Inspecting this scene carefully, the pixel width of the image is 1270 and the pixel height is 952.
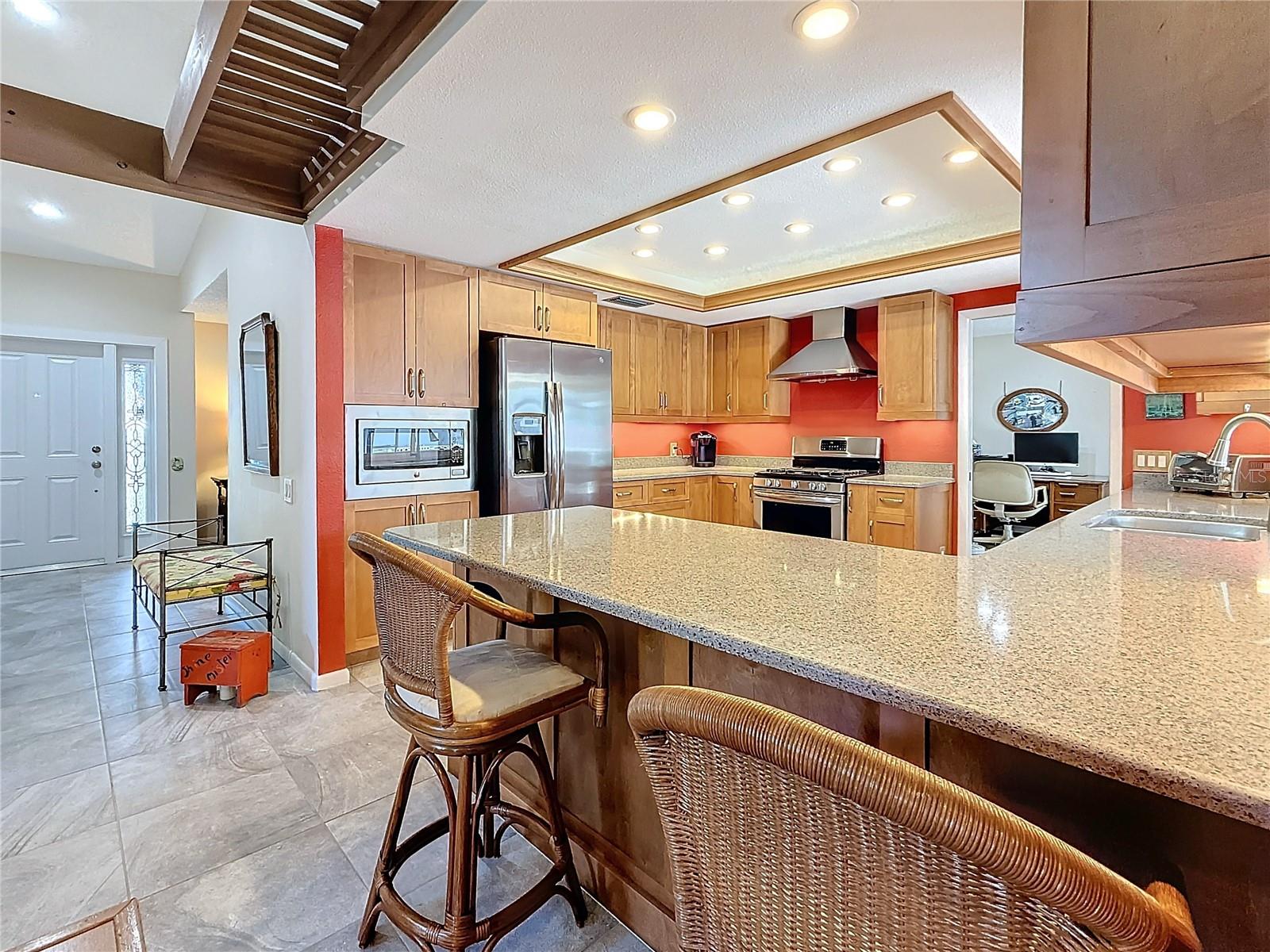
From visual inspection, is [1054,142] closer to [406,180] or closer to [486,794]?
[486,794]

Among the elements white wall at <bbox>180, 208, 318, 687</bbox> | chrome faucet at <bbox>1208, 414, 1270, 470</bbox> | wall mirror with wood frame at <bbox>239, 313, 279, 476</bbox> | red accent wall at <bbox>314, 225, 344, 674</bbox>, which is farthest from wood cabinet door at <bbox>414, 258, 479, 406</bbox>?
chrome faucet at <bbox>1208, 414, 1270, 470</bbox>

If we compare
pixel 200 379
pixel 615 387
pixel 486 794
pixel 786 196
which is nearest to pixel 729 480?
pixel 615 387

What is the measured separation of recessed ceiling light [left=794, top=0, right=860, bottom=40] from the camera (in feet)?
4.80

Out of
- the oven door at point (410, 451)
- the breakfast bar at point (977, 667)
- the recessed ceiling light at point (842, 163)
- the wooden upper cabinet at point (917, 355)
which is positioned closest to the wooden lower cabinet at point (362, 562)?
the oven door at point (410, 451)

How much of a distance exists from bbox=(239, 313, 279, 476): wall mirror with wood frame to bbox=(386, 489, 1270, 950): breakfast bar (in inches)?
76.6

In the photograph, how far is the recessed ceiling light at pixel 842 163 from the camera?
268cm

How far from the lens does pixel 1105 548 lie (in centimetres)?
180

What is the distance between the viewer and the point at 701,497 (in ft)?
18.2

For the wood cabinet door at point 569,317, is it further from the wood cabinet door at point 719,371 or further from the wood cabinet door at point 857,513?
the wood cabinet door at point 857,513

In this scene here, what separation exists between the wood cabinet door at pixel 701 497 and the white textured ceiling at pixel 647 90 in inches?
121

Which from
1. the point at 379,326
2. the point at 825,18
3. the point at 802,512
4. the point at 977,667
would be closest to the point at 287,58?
the point at 379,326

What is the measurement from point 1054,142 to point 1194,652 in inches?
34.7

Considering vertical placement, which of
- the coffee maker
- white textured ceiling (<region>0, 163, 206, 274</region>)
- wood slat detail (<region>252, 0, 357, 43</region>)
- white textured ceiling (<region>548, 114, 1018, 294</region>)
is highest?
white textured ceiling (<region>0, 163, 206, 274</region>)

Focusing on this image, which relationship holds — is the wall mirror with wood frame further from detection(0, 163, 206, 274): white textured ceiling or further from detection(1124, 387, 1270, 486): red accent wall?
detection(1124, 387, 1270, 486): red accent wall
